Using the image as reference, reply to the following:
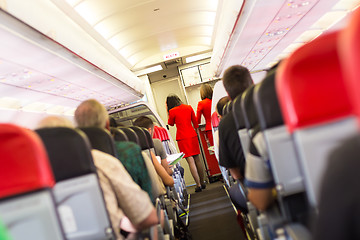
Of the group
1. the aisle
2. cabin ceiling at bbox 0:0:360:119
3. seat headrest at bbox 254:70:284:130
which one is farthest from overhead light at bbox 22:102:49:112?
seat headrest at bbox 254:70:284:130

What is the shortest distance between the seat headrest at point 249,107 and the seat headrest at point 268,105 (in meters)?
0.42

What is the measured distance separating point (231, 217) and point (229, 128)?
8.46 ft

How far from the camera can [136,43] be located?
437 inches

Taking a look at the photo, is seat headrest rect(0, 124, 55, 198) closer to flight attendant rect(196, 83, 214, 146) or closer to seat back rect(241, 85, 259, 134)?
seat back rect(241, 85, 259, 134)

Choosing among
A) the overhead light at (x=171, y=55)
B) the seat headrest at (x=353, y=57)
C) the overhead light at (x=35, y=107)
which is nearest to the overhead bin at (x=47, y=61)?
the overhead light at (x=35, y=107)

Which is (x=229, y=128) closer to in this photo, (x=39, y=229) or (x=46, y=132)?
(x=46, y=132)

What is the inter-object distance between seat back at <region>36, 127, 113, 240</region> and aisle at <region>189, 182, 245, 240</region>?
2.87 m

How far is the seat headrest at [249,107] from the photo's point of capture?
200 cm

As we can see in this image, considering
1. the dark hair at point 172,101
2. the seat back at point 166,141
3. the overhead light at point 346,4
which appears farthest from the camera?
the dark hair at point 172,101

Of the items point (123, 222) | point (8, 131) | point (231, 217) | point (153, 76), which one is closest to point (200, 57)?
point (153, 76)

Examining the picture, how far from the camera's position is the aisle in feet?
15.0

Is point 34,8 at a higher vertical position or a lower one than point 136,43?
lower

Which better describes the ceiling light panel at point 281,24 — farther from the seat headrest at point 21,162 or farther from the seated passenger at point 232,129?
the seat headrest at point 21,162

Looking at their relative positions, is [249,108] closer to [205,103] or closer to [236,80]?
[236,80]
